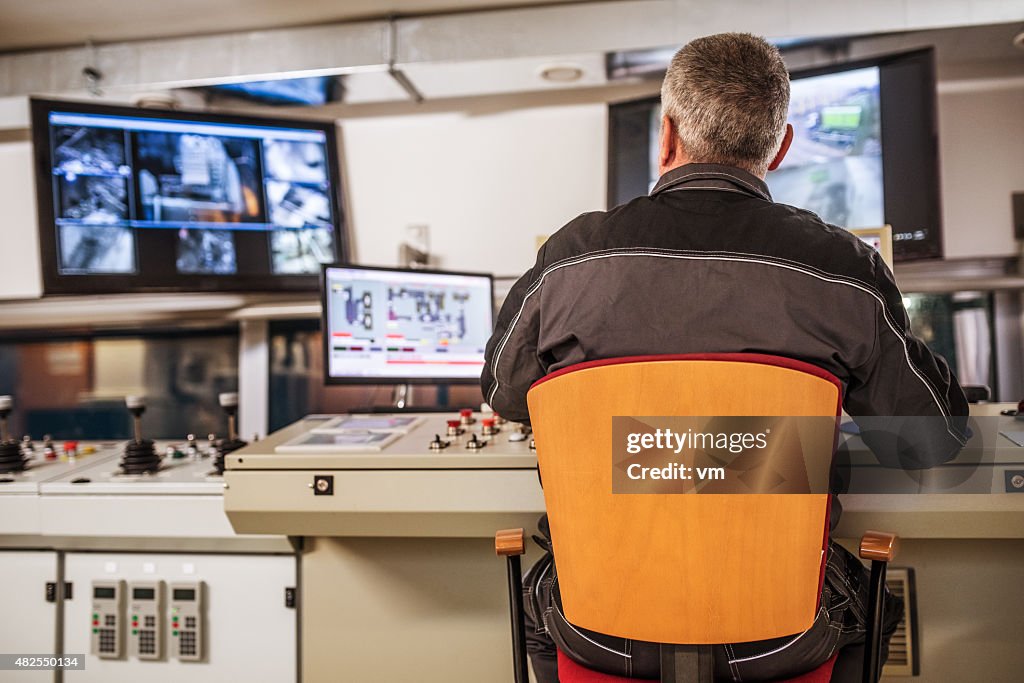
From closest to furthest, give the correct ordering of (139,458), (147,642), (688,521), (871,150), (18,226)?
(688,521), (147,642), (139,458), (871,150), (18,226)

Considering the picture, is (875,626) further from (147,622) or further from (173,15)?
(173,15)

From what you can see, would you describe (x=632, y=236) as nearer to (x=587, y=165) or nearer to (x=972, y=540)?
(x=972, y=540)

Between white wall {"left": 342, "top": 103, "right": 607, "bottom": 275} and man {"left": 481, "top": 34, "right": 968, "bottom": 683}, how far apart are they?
1535 mm

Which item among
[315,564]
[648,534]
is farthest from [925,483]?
[315,564]

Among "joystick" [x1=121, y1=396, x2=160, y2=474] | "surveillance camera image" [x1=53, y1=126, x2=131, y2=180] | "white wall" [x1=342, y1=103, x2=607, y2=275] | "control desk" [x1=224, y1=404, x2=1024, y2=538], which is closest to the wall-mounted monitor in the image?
"surveillance camera image" [x1=53, y1=126, x2=131, y2=180]

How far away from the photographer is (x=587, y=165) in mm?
2660

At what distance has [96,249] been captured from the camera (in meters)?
2.52

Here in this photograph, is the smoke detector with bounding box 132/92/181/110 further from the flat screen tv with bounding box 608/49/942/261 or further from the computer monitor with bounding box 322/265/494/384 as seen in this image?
the flat screen tv with bounding box 608/49/942/261

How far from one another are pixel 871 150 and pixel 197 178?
2.22 meters

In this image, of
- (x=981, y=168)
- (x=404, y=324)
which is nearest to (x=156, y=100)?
(x=404, y=324)

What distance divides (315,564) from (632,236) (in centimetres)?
128

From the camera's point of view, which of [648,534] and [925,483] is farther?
[925,483]

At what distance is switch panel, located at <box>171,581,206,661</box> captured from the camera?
185 centimetres

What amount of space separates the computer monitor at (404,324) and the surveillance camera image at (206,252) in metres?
0.63
